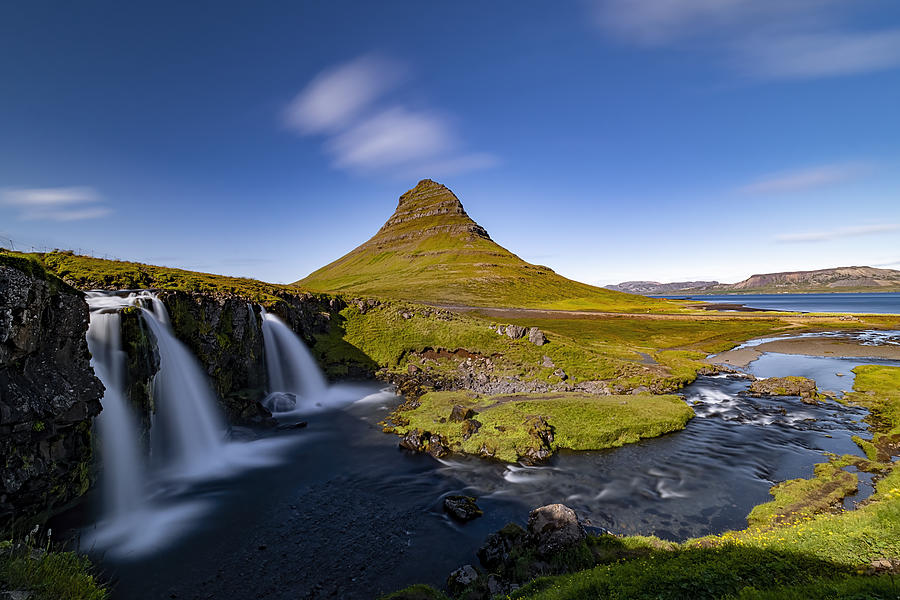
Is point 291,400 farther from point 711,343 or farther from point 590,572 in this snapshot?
point 711,343

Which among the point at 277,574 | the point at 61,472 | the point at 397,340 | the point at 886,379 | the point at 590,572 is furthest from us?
the point at 397,340

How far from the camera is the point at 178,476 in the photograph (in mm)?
24703

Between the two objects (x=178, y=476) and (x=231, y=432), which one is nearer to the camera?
(x=178, y=476)

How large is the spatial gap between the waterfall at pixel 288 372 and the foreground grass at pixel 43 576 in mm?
26074

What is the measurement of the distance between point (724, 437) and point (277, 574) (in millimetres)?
33124

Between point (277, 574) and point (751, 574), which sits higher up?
point (751, 574)

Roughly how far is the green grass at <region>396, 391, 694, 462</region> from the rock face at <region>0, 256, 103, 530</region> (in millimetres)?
20194

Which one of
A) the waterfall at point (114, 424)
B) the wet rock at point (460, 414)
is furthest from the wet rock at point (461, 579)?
the waterfall at point (114, 424)

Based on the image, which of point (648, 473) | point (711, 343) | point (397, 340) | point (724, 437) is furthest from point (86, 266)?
point (711, 343)

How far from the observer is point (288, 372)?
4422 centimetres

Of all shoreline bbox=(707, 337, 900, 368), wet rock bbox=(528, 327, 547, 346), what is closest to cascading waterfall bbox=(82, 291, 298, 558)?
wet rock bbox=(528, 327, 547, 346)

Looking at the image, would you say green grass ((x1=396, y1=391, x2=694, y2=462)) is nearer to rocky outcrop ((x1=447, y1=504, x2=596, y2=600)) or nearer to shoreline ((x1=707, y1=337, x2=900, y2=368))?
rocky outcrop ((x1=447, y1=504, x2=596, y2=600))

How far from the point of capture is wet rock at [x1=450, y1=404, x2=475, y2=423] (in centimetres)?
3180

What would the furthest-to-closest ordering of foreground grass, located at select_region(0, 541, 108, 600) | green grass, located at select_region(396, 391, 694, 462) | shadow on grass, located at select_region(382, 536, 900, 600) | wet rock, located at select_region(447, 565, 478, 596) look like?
1. green grass, located at select_region(396, 391, 694, 462)
2. wet rock, located at select_region(447, 565, 478, 596)
3. foreground grass, located at select_region(0, 541, 108, 600)
4. shadow on grass, located at select_region(382, 536, 900, 600)
